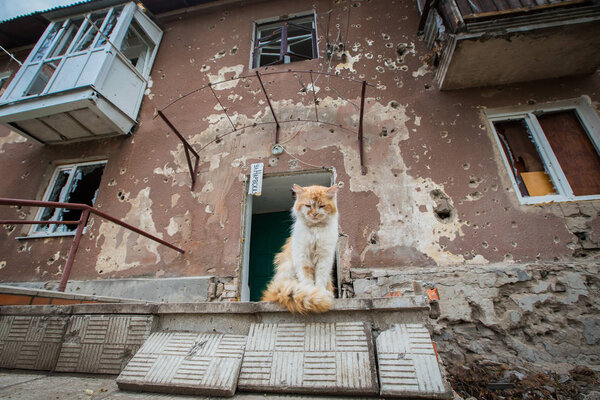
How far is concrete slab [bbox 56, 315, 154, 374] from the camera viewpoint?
5.94 ft

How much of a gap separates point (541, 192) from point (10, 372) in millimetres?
6137

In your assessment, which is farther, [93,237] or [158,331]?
[93,237]

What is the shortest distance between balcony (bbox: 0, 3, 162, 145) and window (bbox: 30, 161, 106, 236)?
648 mm

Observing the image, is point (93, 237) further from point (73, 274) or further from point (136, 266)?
point (136, 266)

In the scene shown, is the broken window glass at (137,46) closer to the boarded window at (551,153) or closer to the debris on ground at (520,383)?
the boarded window at (551,153)

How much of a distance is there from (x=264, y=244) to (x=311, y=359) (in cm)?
457

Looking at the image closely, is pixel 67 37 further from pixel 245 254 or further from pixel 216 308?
pixel 216 308

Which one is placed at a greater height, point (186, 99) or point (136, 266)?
point (186, 99)

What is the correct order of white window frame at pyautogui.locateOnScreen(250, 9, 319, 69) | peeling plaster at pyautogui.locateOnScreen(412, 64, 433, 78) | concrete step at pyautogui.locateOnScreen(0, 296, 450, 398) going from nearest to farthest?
concrete step at pyautogui.locateOnScreen(0, 296, 450, 398)
peeling plaster at pyautogui.locateOnScreen(412, 64, 433, 78)
white window frame at pyautogui.locateOnScreen(250, 9, 319, 69)

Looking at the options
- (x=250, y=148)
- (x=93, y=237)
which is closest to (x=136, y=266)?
(x=93, y=237)

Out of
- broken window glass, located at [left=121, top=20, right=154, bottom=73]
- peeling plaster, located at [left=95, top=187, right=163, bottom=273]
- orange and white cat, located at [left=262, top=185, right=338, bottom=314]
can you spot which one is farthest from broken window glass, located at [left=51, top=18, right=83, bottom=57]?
orange and white cat, located at [left=262, top=185, right=338, bottom=314]

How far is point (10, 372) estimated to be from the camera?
1896 millimetres

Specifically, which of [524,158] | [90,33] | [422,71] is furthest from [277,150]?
[90,33]

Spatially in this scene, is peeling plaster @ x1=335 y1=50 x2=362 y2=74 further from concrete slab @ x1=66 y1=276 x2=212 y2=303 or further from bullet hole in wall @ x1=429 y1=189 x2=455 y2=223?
concrete slab @ x1=66 y1=276 x2=212 y2=303
